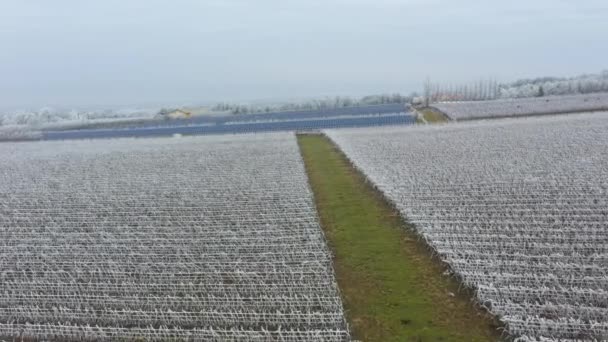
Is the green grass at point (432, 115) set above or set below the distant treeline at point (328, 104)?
below

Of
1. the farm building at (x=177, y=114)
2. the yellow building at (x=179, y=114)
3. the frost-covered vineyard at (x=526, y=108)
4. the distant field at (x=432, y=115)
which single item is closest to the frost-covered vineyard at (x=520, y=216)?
the frost-covered vineyard at (x=526, y=108)

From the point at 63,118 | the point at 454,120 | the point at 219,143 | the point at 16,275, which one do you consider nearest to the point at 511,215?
the point at 16,275

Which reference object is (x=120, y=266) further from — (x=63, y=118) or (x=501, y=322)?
(x=63, y=118)

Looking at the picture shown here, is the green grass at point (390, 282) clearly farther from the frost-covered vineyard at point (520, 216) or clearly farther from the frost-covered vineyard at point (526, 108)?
Result: the frost-covered vineyard at point (526, 108)

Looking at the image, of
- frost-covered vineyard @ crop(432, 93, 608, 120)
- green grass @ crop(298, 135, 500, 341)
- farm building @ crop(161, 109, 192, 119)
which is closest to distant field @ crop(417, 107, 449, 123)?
frost-covered vineyard @ crop(432, 93, 608, 120)

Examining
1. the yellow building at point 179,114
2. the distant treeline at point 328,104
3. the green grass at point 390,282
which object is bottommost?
the green grass at point 390,282

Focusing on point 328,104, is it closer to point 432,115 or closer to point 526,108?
point 432,115
